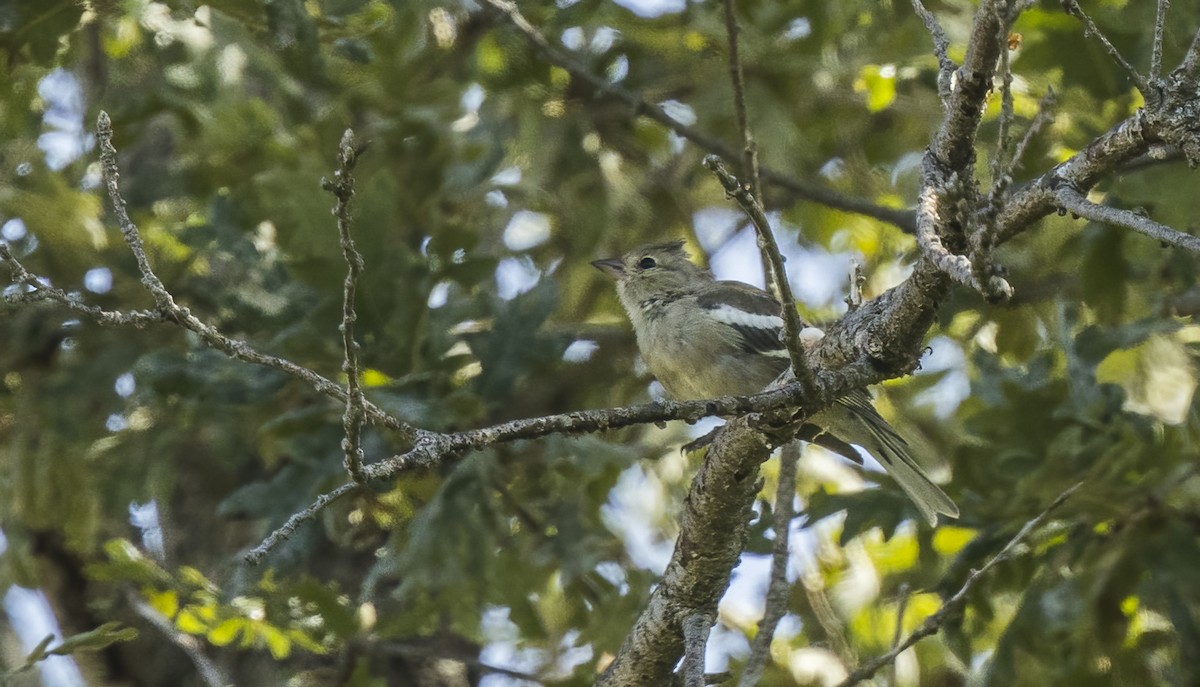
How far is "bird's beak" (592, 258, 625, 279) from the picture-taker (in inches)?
254

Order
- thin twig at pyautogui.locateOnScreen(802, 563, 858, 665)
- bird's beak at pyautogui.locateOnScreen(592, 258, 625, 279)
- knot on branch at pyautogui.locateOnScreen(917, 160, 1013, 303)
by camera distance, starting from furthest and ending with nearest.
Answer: bird's beak at pyautogui.locateOnScreen(592, 258, 625, 279)
thin twig at pyautogui.locateOnScreen(802, 563, 858, 665)
knot on branch at pyautogui.locateOnScreen(917, 160, 1013, 303)

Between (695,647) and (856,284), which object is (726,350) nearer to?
(856,284)

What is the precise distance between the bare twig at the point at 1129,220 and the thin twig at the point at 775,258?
20.7 inches

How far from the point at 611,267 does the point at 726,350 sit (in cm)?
125

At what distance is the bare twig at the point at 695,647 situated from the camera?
2.81 m

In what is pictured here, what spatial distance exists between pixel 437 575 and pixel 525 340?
1023mm

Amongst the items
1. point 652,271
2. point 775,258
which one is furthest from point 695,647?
point 652,271

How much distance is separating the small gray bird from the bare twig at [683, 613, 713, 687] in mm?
1427

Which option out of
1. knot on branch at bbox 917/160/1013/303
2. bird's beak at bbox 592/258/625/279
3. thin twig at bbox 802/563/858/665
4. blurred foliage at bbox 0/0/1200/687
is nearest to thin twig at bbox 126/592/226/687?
blurred foliage at bbox 0/0/1200/687

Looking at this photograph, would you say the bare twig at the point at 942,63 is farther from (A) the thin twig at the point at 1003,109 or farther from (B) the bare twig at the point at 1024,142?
(A) the thin twig at the point at 1003,109

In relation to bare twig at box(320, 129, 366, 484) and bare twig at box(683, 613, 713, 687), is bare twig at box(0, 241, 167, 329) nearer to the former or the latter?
bare twig at box(320, 129, 366, 484)

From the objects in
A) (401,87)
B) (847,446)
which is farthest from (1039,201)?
(401,87)

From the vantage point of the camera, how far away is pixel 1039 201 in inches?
96.9

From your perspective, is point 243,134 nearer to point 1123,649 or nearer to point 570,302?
point 570,302
